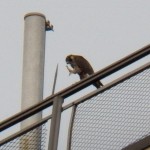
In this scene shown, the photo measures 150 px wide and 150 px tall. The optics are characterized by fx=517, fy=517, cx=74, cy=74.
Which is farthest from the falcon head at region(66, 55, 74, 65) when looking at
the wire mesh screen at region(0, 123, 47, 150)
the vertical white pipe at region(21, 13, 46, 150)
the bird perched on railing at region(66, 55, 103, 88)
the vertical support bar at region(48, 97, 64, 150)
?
the vertical support bar at region(48, 97, 64, 150)

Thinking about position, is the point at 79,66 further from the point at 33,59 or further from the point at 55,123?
the point at 55,123

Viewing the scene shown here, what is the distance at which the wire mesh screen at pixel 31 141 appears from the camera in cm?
448

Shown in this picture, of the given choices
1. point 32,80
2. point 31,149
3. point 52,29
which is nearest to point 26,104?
point 32,80

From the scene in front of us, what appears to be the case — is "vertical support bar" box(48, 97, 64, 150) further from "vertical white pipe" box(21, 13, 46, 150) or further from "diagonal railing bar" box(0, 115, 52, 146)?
"vertical white pipe" box(21, 13, 46, 150)

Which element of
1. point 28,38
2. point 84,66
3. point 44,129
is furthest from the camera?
point 84,66

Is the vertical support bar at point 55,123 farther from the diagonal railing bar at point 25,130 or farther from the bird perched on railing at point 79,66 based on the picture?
the bird perched on railing at point 79,66

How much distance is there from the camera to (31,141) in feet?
15.3

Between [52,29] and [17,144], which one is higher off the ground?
[52,29]

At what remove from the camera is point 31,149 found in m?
4.73

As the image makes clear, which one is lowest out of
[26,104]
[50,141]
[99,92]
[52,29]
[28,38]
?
[50,141]

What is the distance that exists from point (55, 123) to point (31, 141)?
49cm

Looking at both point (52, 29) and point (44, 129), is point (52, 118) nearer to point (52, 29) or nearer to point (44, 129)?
point (44, 129)

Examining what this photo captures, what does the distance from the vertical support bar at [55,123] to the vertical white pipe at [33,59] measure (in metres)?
4.19

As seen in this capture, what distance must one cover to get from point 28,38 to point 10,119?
515 cm
